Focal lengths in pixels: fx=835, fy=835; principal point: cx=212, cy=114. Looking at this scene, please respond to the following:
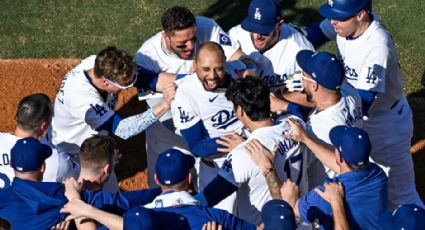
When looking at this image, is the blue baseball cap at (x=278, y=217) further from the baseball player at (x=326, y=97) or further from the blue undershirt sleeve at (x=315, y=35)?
the blue undershirt sleeve at (x=315, y=35)

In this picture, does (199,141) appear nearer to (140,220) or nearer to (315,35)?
(140,220)

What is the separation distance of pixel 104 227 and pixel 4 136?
1537 millimetres

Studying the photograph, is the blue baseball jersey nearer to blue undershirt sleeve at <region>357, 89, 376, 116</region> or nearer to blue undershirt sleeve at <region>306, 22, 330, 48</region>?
blue undershirt sleeve at <region>357, 89, 376, 116</region>

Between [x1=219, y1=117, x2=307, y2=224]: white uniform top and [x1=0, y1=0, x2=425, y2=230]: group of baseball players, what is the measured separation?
0.01 meters

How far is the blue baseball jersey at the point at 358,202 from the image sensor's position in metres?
5.60

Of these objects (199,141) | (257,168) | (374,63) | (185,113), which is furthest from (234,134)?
(374,63)

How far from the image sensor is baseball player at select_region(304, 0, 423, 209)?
7.04 m

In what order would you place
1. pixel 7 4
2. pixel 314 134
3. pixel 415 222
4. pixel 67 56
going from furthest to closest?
pixel 7 4 → pixel 67 56 → pixel 314 134 → pixel 415 222

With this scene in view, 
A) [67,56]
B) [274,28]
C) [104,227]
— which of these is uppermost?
[274,28]

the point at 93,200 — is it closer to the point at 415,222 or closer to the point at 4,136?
the point at 4,136

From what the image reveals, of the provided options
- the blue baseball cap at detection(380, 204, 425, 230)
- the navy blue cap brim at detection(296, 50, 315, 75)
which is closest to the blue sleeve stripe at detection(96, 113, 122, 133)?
the navy blue cap brim at detection(296, 50, 315, 75)

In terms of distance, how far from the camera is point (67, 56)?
1022 centimetres

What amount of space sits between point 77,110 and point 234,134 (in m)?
1.37

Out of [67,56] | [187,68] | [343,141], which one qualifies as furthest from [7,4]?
[343,141]
